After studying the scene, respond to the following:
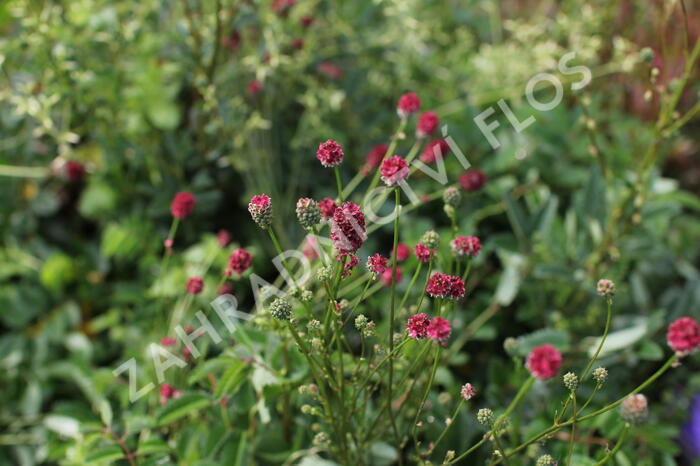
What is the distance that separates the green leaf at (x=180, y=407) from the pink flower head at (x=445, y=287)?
395 millimetres

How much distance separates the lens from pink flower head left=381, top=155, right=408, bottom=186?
1.93 ft

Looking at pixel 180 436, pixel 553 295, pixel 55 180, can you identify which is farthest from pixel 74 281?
pixel 553 295

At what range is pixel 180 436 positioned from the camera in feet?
2.87

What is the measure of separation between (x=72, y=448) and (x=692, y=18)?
2099mm

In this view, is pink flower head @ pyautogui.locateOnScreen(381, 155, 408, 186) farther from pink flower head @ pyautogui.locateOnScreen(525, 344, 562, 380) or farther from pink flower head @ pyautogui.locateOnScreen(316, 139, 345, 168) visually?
pink flower head @ pyautogui.locateOnScreen(525, 344, 562, 380)

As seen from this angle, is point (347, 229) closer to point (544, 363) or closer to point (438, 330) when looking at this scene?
point (438, 330)

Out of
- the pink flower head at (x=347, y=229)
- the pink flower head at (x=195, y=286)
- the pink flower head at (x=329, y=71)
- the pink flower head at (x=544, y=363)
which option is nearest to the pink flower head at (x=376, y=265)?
the pink flower head at (x=347, y=229)

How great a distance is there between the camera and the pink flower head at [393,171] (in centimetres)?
59

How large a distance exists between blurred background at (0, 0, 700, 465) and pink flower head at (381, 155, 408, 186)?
48cm

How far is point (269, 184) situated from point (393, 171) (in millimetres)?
700

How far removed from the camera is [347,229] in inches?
22.5

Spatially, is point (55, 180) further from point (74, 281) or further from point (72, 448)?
point (72, 448)

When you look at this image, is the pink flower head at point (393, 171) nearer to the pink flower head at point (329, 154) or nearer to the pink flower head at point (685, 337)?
the pink flower head at point (329, 154)

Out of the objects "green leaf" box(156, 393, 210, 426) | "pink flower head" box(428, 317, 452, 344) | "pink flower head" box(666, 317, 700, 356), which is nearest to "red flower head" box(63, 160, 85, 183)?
"green leaf" box(156, 393, 210, 426)
